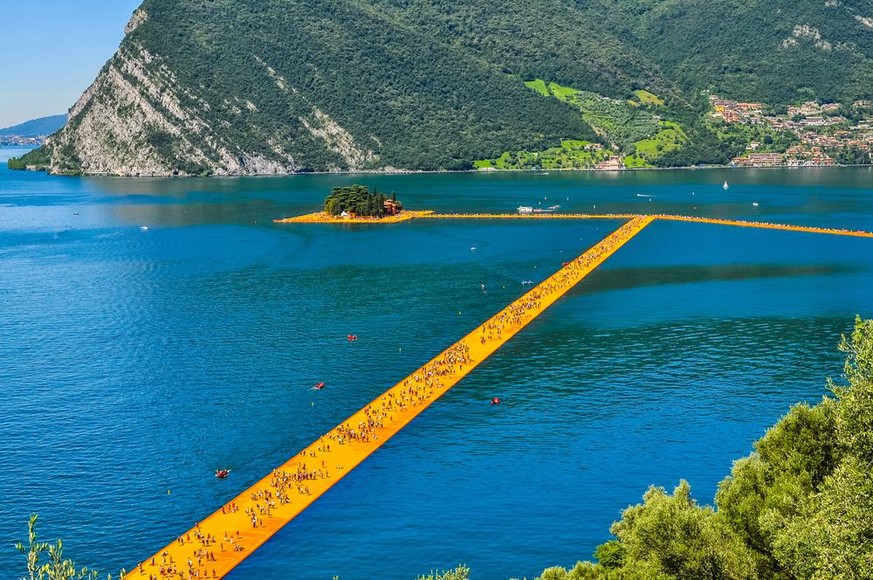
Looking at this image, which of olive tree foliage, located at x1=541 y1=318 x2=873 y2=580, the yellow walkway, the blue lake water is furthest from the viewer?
the blue lake water

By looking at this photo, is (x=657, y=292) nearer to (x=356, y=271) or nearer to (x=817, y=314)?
(x=817, y=314)

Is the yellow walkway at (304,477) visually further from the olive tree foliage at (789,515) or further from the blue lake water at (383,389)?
the olive tree foliage at (789,515)

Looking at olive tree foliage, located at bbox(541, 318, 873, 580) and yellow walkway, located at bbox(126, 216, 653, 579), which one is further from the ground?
olive tree foliage, located at bbox(541, 318, 873, 580)

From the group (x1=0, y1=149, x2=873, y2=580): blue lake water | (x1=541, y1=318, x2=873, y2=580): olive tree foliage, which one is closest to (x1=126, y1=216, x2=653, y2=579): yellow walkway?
(x1=0, y1=149, x2=873, y2=580): blue lake water

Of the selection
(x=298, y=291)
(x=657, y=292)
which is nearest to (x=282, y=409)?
(x=298, y=291)

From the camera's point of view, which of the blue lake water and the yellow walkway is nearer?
the yellow walkway

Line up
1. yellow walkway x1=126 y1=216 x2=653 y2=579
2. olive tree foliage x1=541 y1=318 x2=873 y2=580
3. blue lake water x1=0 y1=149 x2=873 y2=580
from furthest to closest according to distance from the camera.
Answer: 1. blue lake water x1=0 y1=149 x2=873 y2=580
2. yellow walkway x1=126 y1=216 x2=653 y2=579
3. olive tree foliage x1=541 y1=318 x2=873 y2=580

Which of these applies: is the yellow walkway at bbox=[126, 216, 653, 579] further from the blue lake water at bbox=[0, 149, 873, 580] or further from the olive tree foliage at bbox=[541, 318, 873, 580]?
the olive tree foliage at bbox=[541, 318, 873, 580]
